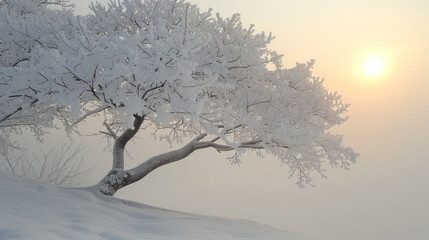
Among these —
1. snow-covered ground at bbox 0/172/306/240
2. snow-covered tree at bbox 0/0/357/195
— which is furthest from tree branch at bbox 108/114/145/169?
snow-covered ground at bbox 0/172/306/240

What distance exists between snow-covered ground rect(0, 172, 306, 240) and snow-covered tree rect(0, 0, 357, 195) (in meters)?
1.19

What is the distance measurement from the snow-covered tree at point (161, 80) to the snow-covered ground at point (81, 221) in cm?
119

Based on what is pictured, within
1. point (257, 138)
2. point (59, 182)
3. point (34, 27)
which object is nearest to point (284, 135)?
point (257, 138)

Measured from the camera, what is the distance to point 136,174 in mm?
8969

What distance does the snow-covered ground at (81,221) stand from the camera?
4996mm

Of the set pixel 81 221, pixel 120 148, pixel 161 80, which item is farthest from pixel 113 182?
pixel 161 80

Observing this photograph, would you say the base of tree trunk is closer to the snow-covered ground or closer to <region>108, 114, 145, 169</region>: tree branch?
<region>108, 114, 145, 169</region>: tree branch

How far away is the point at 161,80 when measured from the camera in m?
5.04

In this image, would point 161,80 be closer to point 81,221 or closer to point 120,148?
point 81,221

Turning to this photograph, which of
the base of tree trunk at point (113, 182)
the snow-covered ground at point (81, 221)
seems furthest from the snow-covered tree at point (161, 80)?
the snow-covered ground at point (81, 221)

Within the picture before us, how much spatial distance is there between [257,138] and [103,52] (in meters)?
4.25

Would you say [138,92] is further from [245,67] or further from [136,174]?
[136,174]

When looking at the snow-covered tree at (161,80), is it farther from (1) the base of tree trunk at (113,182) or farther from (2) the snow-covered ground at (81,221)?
(2) the snow-covered ground at (81,221)

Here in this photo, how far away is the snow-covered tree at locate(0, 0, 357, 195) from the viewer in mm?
5051
